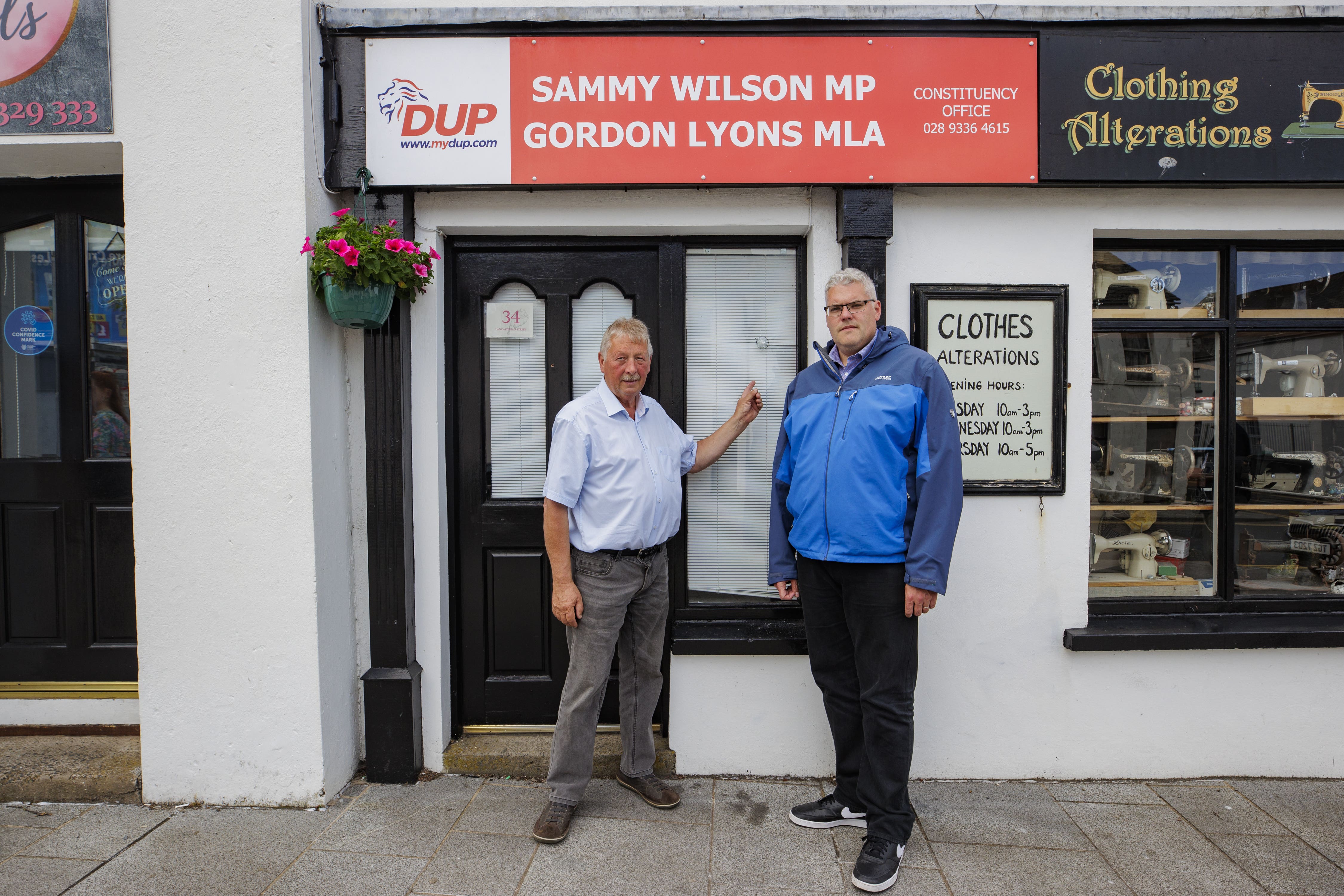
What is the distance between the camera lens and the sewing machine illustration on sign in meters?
3.31

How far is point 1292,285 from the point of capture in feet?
12.1

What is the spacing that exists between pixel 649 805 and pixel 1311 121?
4.18 meters

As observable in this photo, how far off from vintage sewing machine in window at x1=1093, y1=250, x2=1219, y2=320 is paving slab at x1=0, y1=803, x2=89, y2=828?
511 cm

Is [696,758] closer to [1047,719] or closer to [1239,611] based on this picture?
[1047,719]

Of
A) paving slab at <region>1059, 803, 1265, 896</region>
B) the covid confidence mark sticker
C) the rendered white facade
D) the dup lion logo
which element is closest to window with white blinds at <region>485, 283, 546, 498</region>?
the rendered white facade

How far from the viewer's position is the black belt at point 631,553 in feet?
10.00

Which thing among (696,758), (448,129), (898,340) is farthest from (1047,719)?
(448,129)

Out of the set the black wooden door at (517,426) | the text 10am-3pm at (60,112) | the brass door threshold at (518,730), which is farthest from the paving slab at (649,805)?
→ the text 10am-3pm at (60,112)

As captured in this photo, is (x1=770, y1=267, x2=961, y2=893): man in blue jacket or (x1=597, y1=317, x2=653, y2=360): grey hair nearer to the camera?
(x1=770, y1=267, x2=961, y2=893): man in blue jacket

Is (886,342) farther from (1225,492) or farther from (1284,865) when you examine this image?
(1284,865)

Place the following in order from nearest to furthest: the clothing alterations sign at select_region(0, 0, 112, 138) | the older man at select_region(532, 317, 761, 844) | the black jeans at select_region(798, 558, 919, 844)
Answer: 1. the black jeans at select_region(798, 558, 919, 844)
2. the older man at select_region(532, 317, 761, 844)
3. the clothing alterations sign at select_region(0, 0, 112, 138)

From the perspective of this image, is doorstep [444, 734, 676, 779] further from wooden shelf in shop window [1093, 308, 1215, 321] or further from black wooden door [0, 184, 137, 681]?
wooden shelf in shop window [1093, 308, 1215, 321]

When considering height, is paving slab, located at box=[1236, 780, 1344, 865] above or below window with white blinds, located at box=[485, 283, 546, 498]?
below

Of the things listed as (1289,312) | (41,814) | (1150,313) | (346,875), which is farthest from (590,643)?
(1289,312)
